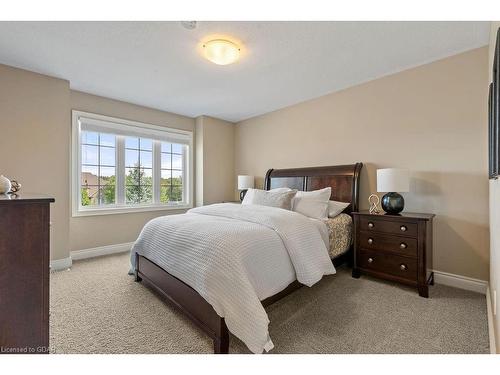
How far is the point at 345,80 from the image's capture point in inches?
121

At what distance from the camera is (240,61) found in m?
2.59

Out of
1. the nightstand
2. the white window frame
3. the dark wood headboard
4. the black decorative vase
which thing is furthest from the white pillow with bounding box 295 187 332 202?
the white window frame

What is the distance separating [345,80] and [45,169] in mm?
3966

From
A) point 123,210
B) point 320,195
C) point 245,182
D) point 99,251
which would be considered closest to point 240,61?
point 320,195

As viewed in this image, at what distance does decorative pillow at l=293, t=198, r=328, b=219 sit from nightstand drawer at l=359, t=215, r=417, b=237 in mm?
423

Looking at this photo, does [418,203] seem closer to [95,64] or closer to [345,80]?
[345,80]

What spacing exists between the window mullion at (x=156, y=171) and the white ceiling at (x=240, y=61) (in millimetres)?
1002

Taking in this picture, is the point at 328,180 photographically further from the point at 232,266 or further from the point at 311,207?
the point at 232,266

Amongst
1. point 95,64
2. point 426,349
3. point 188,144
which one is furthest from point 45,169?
point 426,349

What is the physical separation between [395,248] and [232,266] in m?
1.84

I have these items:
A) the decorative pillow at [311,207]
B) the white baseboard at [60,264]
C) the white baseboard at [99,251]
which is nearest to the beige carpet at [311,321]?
the white baseboard at [60,264]

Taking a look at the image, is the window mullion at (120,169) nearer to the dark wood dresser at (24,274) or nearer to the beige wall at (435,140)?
the dark wood dresser at (24,274)

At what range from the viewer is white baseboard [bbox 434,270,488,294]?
233 centimetres
